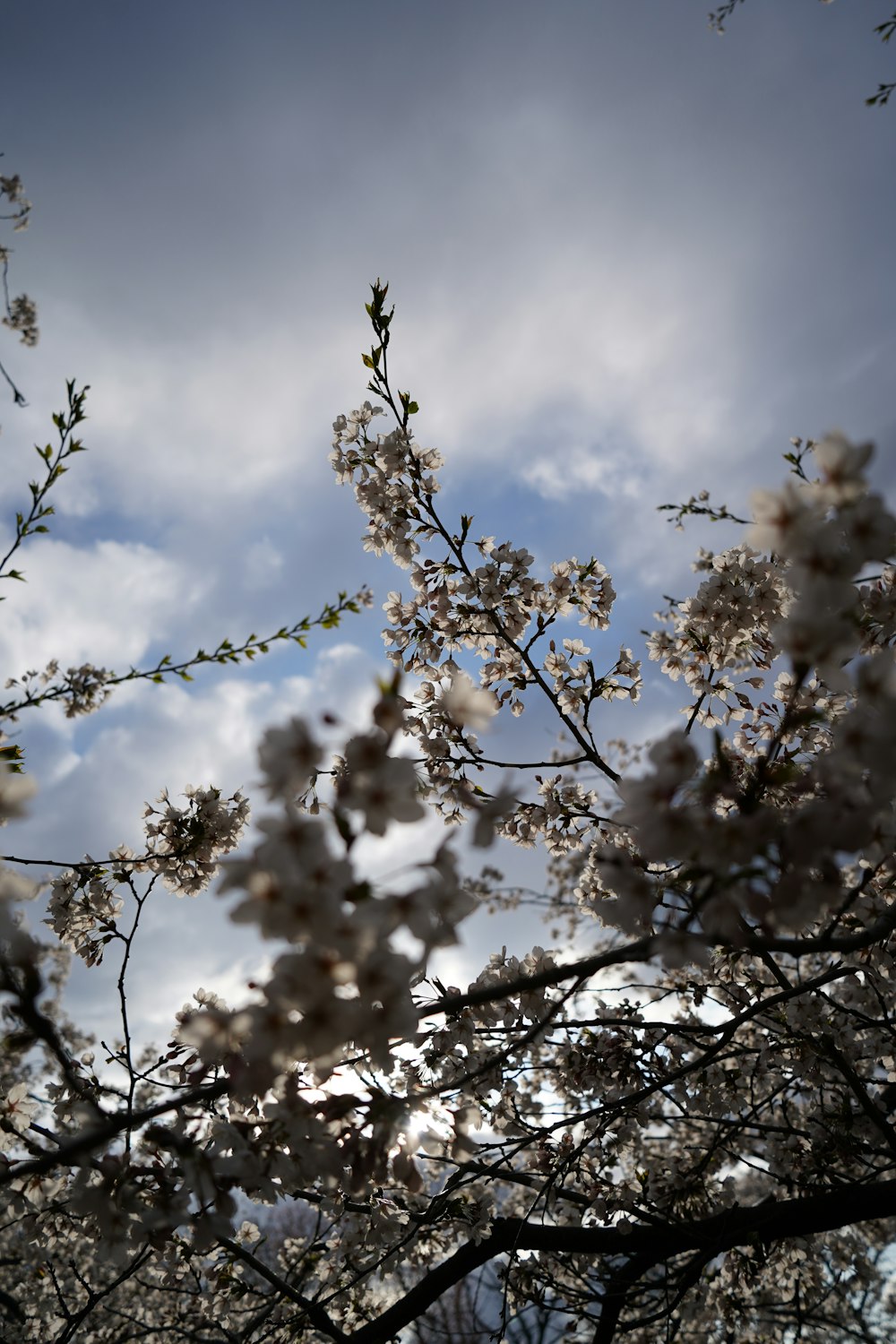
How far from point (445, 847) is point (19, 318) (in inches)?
469

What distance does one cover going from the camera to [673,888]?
1.55m

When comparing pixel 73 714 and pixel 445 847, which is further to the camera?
pixel 73 714

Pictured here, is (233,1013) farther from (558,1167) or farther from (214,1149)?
(558,1167)

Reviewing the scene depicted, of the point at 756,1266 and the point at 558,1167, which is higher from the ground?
the point at 558,1167

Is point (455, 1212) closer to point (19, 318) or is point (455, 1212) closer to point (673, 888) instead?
point (673, 888)

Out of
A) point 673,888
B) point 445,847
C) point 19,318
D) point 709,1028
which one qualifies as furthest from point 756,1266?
point 19,318

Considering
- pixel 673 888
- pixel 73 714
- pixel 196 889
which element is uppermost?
pixel 73 714

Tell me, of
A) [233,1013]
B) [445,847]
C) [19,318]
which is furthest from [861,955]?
[19,318]

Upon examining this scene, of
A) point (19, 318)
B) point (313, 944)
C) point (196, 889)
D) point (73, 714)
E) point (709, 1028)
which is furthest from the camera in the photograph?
point (19, 318)

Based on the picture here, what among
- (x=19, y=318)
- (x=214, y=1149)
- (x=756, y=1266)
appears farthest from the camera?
(x=19, y=318)

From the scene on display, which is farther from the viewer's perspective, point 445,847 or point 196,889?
point 196,889

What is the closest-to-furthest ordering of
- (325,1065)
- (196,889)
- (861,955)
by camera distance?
(325,1065)
(861,955)
(196,889)

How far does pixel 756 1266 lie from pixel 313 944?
159 inches

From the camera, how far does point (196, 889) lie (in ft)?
14.0
